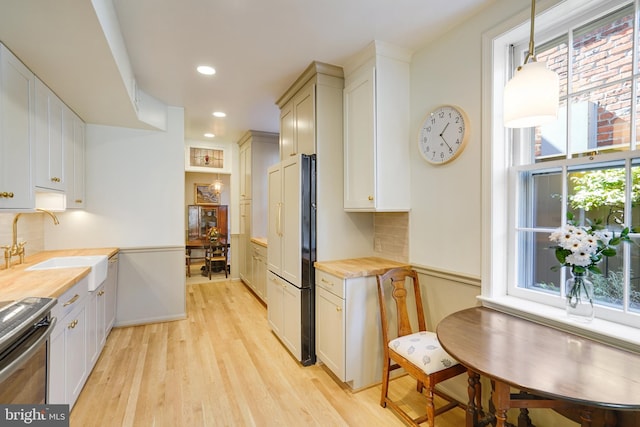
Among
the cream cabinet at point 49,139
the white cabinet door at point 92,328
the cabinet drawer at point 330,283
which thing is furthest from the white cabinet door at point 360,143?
the cream cabinet at point 49,139

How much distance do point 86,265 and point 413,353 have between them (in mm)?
2546

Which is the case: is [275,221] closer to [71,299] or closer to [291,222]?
[291,222]

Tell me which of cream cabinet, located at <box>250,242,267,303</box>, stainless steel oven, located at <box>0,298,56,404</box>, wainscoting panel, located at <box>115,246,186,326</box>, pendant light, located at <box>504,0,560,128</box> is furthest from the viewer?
cream cabinet, located at <box>250,242,267,303</box>

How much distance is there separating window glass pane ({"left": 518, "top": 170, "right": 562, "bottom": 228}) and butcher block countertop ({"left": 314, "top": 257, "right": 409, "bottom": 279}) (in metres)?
0.93

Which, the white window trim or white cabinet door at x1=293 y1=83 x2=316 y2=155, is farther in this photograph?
white cabinet door at x1=293 y1=83 x2=316 y2=155

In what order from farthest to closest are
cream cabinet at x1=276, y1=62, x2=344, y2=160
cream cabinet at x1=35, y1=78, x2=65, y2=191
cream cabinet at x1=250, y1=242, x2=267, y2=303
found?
cream cabinet at x1=250, y1=242, x2=267, y2=303 < cream cabinet at x1=276, y1=62, x2=344, y2=160 < cream cabinet at x1=35, y1=78, x2=65, y2=191

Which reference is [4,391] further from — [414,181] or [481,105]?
[481,105]

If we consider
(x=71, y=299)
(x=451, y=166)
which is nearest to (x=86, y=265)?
(x=71, y=299)

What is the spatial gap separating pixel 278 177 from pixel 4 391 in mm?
2237

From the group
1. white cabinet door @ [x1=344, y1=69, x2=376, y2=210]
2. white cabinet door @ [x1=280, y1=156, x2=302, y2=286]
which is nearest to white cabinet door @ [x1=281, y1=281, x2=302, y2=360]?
white cabinet door @ [x1=280, y1=156, x2=302, y2=286]

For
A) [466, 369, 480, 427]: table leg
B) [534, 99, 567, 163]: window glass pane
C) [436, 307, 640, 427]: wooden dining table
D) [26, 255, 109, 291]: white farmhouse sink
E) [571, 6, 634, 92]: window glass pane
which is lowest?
[466, 369, 480, 427]: table leg

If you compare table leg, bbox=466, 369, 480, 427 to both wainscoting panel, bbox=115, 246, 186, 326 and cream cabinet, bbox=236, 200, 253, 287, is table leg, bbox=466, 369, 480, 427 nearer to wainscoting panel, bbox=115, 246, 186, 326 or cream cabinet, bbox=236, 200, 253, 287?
wainscoting panel, bbox=115, 246, 186, 326

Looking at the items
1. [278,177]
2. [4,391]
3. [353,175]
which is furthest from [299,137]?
[4,391]

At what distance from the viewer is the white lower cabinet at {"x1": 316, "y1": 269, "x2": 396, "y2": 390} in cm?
218
